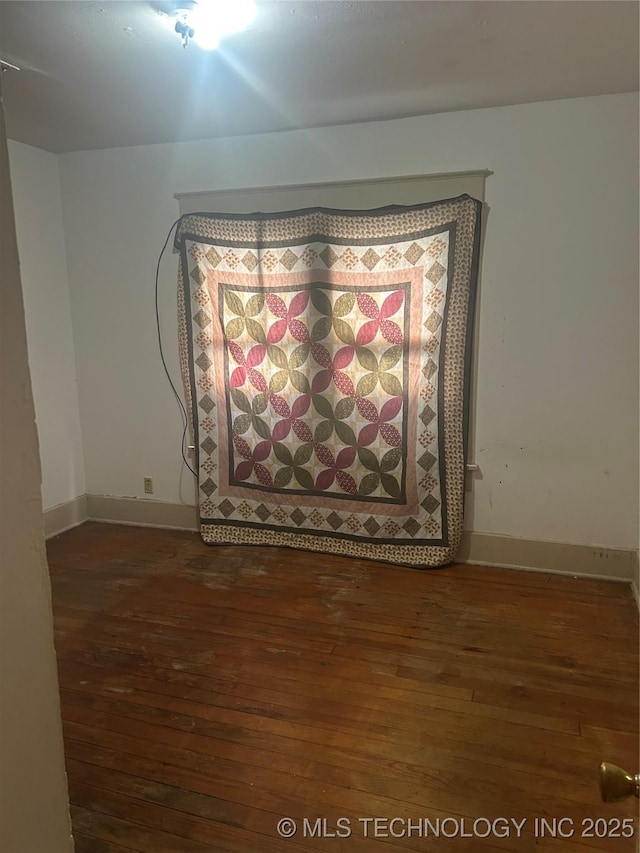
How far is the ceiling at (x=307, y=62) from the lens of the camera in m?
1.91

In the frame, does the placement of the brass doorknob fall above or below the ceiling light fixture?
below

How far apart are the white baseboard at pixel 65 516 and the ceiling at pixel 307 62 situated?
2197 mm

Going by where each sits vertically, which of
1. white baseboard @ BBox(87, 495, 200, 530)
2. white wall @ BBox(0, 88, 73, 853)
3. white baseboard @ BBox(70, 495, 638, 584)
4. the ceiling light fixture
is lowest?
Result: white baseboard @ BBox(70, 495, 638, 584)

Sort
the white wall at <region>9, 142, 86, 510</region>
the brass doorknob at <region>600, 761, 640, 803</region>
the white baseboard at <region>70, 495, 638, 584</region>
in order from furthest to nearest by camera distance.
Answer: the white wall at <region>9, 142, 86, 510</region> → the white baseboard at <region>70, 495, 638, 584</region> → the brass doorknob at <region>600, 761, 640, 803</region>

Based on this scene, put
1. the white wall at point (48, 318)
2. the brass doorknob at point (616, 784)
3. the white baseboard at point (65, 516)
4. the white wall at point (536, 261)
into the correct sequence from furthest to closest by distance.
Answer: the white baseboard at point (65, 516)
the white wall at point (48, 318)
the white wall at point (536, 261)
the brass doorknob at point (616, 784)

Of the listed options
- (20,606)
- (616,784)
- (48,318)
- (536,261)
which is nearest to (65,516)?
(48,318)

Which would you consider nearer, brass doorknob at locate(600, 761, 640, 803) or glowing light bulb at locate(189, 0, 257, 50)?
brass doorknob at locate(600, 761, 640, 803)

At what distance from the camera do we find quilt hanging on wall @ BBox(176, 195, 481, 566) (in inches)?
119

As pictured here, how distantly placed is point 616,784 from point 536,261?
2.61 meters

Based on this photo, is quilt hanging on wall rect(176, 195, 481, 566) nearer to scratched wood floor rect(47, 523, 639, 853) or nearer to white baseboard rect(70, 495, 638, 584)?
white baseboard rect(70, 495, 638, 584)

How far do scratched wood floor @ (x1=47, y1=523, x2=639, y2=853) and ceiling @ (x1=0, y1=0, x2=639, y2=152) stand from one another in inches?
90.3

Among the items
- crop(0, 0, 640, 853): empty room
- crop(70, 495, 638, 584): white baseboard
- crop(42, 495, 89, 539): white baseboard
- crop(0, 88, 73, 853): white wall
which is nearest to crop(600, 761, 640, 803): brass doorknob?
crop(0, 88, 73, 853): white wall

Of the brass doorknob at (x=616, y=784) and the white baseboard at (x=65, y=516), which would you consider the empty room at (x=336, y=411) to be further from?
the brass doorknob at (x=616, y=784)

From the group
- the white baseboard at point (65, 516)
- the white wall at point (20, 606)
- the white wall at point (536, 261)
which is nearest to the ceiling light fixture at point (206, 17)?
the white wall at point (536, 261)
